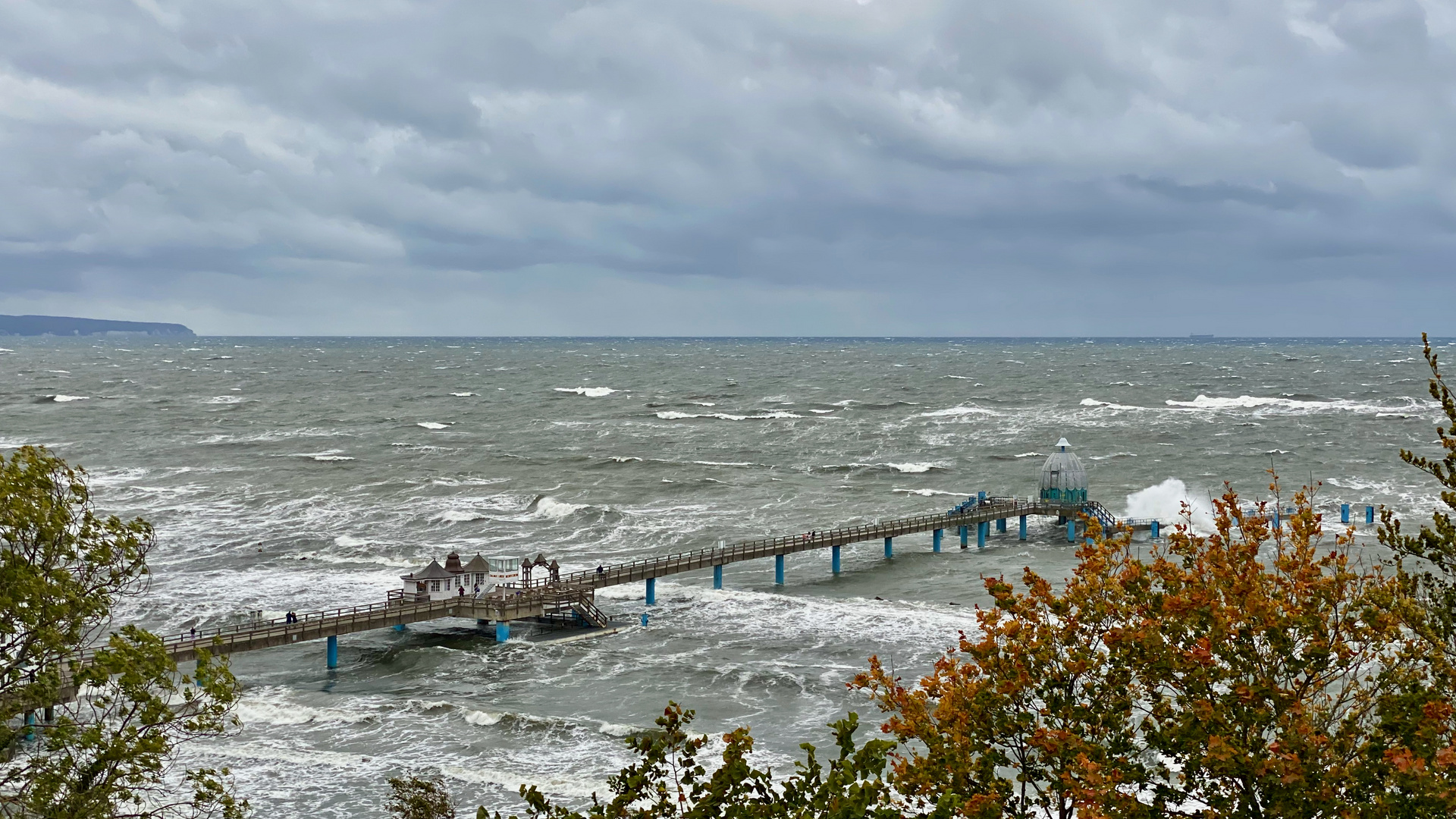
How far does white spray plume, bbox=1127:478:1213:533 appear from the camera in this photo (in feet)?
241

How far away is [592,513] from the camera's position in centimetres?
7588

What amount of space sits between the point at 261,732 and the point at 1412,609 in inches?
1245

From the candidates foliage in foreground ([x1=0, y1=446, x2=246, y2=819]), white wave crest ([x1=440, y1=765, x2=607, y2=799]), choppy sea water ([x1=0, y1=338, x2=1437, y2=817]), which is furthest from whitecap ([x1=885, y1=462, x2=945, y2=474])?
foliage in foreground ([x1=0, y1=446, x2=246, y2=819])

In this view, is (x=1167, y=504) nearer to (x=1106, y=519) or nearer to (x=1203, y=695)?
(x=1106, y=519)

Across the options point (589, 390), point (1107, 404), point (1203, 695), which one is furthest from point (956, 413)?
point (1203, 695)

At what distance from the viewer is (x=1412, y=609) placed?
1342 centimetres

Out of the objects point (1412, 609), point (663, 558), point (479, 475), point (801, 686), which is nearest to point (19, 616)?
point (1412, 609)

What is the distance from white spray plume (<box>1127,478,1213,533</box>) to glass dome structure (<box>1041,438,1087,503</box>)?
4.92 meters

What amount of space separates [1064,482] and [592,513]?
2923 centimetres

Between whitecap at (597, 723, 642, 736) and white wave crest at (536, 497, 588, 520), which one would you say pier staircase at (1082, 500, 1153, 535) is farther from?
whitecap at (597, 723, 642, 736)

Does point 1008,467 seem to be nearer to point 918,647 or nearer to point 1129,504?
point 1129,504

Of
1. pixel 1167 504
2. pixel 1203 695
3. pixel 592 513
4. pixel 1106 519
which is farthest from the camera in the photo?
pixel 1167 504

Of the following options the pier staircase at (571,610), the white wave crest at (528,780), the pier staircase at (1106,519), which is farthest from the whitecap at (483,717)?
the pier staircase at (1106,519)

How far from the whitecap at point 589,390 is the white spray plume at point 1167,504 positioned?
10693cm
